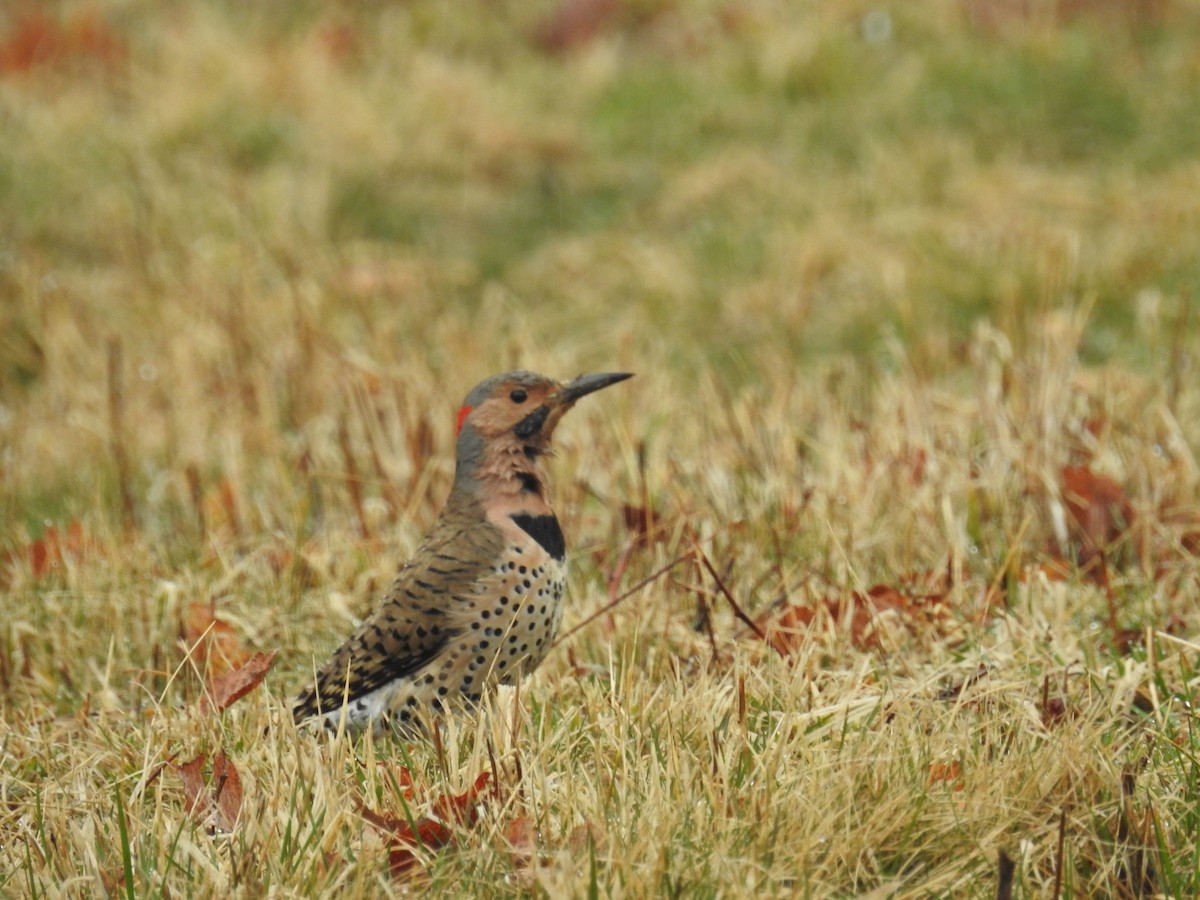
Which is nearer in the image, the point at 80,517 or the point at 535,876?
the point at 535,876

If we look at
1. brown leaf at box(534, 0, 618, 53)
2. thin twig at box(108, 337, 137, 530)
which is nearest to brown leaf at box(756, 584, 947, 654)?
thin twig at box(108, 337, 137, 530)

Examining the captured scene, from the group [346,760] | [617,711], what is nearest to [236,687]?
[346,760]

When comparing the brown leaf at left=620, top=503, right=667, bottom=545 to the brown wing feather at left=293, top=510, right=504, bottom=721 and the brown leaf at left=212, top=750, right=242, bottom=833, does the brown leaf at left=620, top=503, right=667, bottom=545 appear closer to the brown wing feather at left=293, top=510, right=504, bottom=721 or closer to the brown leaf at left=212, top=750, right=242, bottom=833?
the brown wing feather at left=293, top=510, right=504, bottom=721

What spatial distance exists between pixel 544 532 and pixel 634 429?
5.61 ft

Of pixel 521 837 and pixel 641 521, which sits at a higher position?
pixel 521 837

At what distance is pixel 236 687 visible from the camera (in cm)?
347

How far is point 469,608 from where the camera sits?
137 inches

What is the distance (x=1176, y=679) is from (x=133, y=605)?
2526 mm

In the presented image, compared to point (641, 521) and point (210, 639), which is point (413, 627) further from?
point (641, 521)

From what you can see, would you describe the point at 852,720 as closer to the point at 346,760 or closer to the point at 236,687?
the point at 346,760

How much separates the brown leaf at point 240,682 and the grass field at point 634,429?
0.03m

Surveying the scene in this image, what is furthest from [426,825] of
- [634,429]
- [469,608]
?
[634,429]

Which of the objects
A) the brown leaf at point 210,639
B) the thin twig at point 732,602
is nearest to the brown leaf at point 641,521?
the thin twig at point 732,602

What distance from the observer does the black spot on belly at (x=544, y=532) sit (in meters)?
3.57
